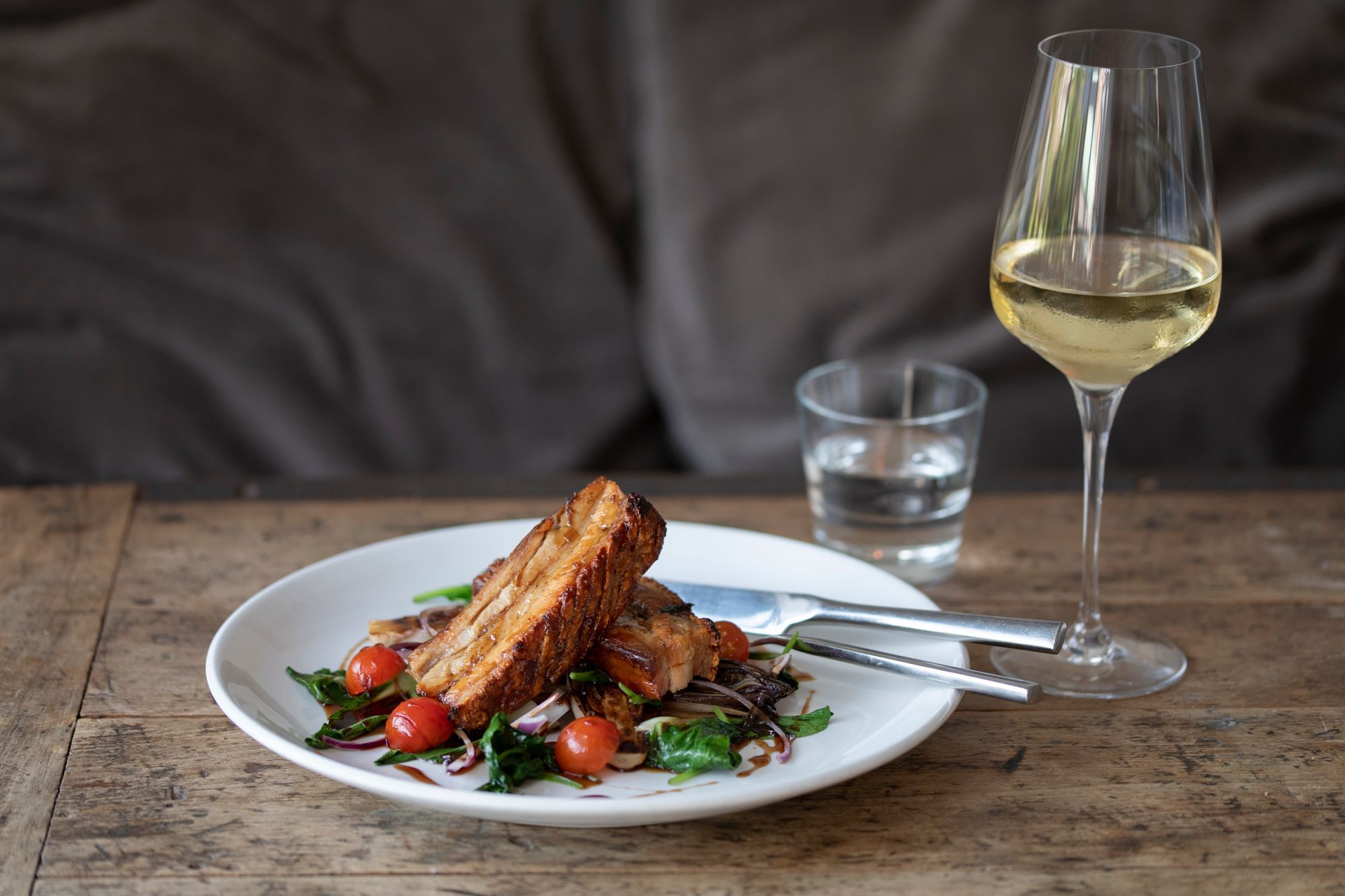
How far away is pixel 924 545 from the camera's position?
163 cm

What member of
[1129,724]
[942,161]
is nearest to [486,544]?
[1129,724]

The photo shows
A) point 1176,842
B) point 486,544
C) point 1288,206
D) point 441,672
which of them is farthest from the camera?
point 1288,206

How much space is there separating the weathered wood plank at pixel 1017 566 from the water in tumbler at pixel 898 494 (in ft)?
0.20

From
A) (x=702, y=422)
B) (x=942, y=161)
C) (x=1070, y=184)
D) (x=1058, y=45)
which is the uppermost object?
(x=1058, y=45)

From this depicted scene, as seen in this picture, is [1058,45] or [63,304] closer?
[1058,45]

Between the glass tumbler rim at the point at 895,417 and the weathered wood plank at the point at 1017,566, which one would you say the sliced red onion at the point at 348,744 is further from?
the glass tumbler rim at the point at 895,417

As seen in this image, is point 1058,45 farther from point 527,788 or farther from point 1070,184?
point 527,788

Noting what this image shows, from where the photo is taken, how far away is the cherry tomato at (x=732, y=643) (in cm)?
126

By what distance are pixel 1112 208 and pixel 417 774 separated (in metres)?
0.84

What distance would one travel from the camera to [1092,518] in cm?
137

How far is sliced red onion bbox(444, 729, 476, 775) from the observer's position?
1073 mm

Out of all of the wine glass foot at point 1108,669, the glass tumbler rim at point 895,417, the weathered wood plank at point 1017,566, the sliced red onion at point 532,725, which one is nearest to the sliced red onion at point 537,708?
the sliced red onion at point 532,725

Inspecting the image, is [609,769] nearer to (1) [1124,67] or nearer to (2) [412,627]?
(2) [412,627]

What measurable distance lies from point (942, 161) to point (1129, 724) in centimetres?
147
